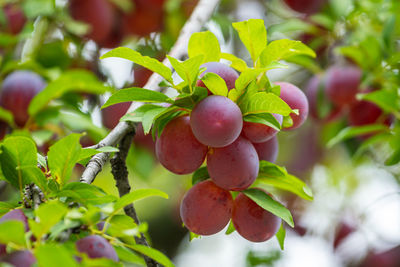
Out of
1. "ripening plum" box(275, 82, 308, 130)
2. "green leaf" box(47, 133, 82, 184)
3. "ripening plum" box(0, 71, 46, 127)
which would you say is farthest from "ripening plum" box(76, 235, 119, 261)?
"ripening plum" box(0, 71, 46, 127)

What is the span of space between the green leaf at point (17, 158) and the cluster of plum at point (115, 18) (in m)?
0.87

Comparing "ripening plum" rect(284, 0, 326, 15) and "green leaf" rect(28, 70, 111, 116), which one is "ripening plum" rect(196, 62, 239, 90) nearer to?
"green leaf" rect(28, 70, 111, 116)

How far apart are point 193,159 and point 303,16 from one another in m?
1.16

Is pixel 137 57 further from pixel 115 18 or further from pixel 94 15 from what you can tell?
pixel 115 18

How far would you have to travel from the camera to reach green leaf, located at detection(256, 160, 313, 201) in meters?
0.66

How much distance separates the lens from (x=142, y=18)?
1.50m

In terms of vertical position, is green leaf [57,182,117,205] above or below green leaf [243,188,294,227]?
above

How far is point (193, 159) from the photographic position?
25.0 inches

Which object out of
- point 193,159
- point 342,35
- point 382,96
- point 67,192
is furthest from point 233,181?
point 342,35

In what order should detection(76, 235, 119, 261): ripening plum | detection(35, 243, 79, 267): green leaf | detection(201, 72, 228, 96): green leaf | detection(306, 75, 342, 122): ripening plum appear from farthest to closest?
detection(306, 75, 342, 122): ripening plum → detection(201, 72, 228, 96): green leaf → detection(76, 235, 119, 261): ripening plum → detection(35, 243, 79, 267): green leaf

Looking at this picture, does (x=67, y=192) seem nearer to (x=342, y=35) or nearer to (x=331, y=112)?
(x=331, y=112)

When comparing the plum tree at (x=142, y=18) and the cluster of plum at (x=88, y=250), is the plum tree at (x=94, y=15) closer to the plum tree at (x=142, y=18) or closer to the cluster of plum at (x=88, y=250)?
the plum tree at (x=142, y=18)

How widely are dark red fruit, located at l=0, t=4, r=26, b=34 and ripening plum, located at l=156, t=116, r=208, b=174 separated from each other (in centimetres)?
82

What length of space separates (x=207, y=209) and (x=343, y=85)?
77 cm
